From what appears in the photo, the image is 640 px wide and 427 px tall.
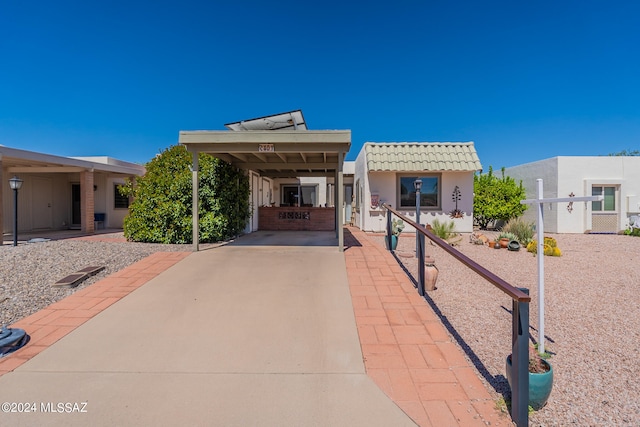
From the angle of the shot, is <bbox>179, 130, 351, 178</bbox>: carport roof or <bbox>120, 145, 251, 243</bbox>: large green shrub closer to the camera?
<bbox>179, 130, 351, 178</bbox>: carport roof

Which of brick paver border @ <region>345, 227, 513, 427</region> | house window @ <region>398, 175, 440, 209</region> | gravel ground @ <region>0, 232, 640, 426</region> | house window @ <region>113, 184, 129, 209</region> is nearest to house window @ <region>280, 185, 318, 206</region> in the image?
house window @ <region>398, 175, 440, 209</region>

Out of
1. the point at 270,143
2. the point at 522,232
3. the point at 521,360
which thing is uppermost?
the point at 270,143

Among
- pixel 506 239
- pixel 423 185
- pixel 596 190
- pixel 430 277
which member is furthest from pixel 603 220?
pixel 430 277

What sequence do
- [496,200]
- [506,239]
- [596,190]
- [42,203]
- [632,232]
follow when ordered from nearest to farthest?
[506,239] < [632,232] < [42,203] < [596,190] < [496,200]

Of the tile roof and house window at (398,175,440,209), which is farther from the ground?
the tile roof

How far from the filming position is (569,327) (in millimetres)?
3820

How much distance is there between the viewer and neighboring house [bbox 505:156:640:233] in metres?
13.3

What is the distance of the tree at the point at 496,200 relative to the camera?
1364 cm

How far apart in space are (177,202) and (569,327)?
8273 mm

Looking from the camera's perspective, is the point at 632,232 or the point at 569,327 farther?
the point at 632,232

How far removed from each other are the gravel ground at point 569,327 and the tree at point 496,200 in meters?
6.36

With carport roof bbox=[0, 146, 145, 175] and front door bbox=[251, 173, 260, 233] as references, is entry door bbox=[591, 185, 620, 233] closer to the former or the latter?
front door bbox=[251, 173, 260, 233]

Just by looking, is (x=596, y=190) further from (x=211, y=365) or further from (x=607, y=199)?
(x=211, y=365)

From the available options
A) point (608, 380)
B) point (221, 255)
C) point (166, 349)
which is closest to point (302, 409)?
point (166, 349)
